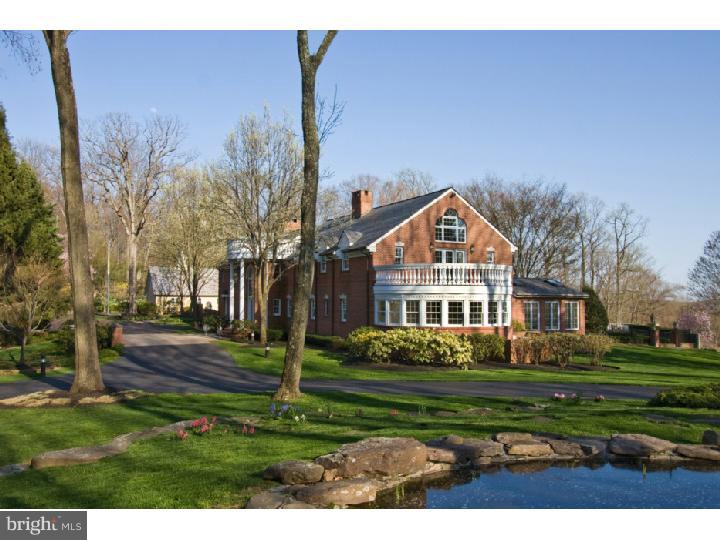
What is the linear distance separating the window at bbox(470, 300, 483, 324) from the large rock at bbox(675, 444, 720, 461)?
76.9 feet

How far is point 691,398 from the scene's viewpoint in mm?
15586

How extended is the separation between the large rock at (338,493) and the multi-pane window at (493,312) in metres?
27.0

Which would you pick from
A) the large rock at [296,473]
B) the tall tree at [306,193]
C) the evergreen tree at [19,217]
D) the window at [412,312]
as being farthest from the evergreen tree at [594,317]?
the large rock at [296,473]

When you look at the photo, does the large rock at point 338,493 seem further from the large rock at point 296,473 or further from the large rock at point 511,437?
the large rock at point 511,437

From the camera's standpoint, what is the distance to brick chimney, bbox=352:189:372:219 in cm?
4500

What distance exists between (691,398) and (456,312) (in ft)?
58.2

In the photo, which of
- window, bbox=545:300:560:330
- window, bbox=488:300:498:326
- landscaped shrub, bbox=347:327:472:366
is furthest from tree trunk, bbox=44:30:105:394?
window, bbox=545:300:560:330

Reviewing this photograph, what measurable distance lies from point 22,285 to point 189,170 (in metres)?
31.2

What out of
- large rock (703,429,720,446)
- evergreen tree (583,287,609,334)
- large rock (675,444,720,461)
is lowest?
large rock (675,444,720,461)

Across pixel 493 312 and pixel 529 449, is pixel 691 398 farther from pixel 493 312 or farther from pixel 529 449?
pixel 493 312

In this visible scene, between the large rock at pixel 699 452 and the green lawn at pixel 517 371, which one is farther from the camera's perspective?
the green lawn at pixel 517 371

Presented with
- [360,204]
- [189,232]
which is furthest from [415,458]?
[189,232]

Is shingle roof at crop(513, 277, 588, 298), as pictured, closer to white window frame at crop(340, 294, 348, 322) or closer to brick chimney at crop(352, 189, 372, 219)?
white window frame at crop(340, 294, 348, 322)

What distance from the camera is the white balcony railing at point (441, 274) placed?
32.8 meters
